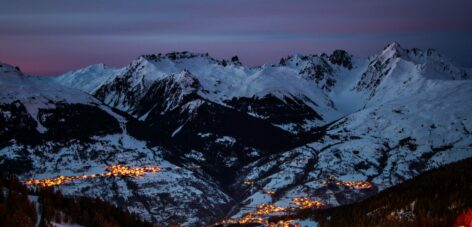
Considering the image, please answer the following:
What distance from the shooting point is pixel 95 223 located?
128 m

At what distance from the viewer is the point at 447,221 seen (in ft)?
567

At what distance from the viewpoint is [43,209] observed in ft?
388

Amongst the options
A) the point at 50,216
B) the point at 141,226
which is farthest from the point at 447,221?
the point at 50,216

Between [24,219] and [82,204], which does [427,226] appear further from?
[24,219]

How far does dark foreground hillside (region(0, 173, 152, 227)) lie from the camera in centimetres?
10812

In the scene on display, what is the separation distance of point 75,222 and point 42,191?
552 inches

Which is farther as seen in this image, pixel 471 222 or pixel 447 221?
pixel 447 221

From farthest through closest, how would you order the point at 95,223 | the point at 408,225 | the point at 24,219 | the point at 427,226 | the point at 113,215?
the point at 408,225 < the point at 427,226 < the point at 113,215 < the point at 95,223 < the point at 24,219

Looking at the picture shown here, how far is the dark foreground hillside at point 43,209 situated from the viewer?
10812 centimetres

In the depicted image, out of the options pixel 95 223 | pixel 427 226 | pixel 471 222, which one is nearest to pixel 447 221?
pixel 427 226

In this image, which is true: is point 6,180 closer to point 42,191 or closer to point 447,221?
point 42,191

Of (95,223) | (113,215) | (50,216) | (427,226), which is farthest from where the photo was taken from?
(427,226)

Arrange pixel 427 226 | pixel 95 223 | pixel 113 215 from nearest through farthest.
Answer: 1. pixel 95 223
2. pixel 113 215
3. pixel 427 226

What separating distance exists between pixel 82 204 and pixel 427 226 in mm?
87610
